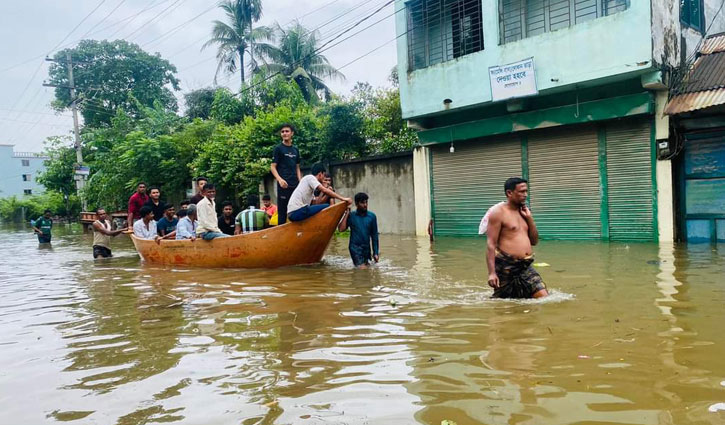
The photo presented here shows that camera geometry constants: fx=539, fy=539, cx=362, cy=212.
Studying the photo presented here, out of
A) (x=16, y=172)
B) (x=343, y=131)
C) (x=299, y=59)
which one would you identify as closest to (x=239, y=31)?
(x=299, y=59)

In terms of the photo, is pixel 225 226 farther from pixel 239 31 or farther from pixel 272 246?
pixel 239 31

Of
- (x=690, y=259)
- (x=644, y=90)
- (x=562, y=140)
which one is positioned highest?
(x=644, y=90)

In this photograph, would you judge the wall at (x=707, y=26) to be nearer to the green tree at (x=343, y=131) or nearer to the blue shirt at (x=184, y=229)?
the green tree at (x=343, y=131)

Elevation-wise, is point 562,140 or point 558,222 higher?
point 562,140

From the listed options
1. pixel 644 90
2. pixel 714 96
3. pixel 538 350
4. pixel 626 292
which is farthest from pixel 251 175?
→ pixel 538 350

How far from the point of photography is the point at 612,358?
340cm

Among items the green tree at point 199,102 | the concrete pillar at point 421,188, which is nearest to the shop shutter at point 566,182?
the concrete pillar at point 421,188

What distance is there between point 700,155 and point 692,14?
3.87 meters

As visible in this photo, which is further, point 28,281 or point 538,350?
point 28,281

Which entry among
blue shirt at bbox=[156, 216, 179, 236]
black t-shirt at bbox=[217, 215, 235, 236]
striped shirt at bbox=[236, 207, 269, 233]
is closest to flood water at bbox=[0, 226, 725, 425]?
striped shirt at bbox=[236, 207, 269, 233]

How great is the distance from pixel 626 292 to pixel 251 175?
1529 centimetres

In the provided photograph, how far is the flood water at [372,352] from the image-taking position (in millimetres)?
2764

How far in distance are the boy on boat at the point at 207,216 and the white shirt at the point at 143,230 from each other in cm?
259

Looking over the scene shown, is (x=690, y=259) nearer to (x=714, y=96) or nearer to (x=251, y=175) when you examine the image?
(x=714, y=96)
